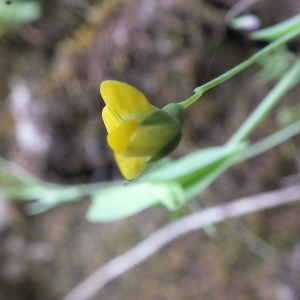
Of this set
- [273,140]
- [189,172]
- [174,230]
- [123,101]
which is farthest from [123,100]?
[174,230]

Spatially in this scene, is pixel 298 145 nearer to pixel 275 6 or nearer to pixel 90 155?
pixel 275 6

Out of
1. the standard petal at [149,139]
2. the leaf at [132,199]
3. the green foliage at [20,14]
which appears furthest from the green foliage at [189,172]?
the green foliage at [20,14]

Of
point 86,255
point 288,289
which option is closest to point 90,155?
point 86,255

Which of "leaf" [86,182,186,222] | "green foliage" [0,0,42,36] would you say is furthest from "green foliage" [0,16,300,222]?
"green foliage" [0,0,42,36]

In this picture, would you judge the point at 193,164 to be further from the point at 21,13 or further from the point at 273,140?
the point at 21,13

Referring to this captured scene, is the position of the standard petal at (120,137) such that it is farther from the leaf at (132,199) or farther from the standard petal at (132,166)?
the leaf at (132,199)

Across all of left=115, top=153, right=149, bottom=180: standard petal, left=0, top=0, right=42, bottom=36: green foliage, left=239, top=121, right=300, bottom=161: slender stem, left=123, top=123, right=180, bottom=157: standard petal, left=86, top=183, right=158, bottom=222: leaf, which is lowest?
left=86, top=183, right=158, bottom=222: leaf

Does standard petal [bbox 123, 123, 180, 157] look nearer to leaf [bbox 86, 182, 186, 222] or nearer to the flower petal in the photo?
the flower petal
